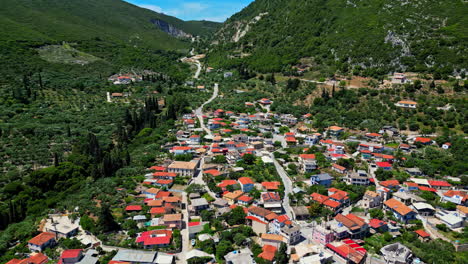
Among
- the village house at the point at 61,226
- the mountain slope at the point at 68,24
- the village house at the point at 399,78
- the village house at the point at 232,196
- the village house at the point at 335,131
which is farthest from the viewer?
the mountain slope at the point at 68,24

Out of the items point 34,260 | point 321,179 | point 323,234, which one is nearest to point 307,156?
point 321,179

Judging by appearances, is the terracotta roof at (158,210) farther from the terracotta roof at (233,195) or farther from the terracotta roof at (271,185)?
the terracotta roof at (271,185)

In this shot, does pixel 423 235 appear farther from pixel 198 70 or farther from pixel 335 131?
pixel 198 70

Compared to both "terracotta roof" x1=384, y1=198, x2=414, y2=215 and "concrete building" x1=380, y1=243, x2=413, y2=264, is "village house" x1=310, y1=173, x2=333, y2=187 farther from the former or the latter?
"concrete building" x1=380, y1=243, x2=413, y2=264

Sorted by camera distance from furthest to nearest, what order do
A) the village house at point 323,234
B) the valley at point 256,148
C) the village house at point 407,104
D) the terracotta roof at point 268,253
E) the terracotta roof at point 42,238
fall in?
the village house at point 407,104
the valley at point 256,148
the village house at point 323,234
the terracotta roof at point 42,238
the terracotta roof at point 268,253

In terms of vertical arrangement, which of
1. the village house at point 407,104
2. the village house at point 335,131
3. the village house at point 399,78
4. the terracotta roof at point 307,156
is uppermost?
the village house at point 399,78

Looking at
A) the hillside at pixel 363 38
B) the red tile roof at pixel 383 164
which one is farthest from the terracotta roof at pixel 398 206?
the hillside at pixel 363 38

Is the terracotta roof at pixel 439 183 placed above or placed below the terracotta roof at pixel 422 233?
above

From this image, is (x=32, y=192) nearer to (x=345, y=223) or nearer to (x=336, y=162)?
(x=345, y=223)
